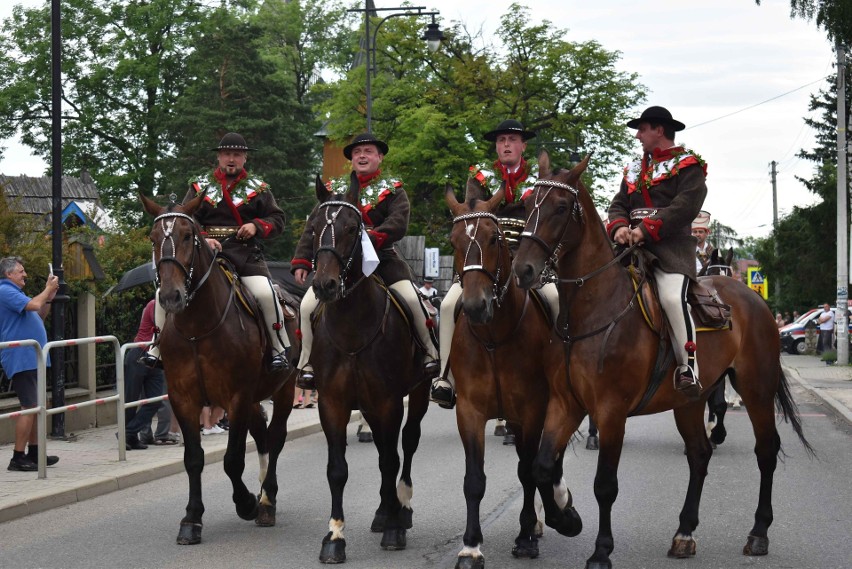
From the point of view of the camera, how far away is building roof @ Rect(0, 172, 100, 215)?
58.8 feet

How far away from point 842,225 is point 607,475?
2696 cm

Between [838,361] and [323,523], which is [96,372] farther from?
[838,361]

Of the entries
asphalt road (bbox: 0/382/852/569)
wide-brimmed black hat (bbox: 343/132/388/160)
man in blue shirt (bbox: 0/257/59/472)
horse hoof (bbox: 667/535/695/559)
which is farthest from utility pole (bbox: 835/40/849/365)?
horse hoof (bbox: 667/535/695/559)

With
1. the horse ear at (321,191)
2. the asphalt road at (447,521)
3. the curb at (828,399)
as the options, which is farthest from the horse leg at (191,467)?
the curb at (828,399)

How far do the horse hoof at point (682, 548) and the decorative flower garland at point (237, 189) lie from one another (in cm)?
482

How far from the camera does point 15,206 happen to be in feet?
57.1

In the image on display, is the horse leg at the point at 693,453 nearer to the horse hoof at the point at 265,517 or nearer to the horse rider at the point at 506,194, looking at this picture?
the horse rider at the point at 506,194

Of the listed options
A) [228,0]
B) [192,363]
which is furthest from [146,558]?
[228,0]

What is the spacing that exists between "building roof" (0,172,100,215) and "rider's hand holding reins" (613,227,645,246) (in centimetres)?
999

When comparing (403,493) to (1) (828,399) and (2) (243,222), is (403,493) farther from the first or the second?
(1) (828,399)

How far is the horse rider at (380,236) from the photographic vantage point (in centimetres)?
882

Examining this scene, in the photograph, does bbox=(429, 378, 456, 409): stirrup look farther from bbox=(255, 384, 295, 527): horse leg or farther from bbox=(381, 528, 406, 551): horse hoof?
bbox=(255, 384, 295, 527): horse leg

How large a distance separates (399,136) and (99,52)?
A: 1674 centimetres

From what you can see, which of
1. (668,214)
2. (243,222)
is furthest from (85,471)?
(668,214)
